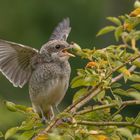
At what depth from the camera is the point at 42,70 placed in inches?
253

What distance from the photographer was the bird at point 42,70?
6316mm

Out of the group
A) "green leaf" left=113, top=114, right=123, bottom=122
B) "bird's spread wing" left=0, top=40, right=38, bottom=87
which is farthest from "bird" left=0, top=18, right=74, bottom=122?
"green leaf" left=113, top=114, right=123, bottom=122

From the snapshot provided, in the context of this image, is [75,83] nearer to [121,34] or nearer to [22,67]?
[121,34]

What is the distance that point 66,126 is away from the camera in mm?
4648

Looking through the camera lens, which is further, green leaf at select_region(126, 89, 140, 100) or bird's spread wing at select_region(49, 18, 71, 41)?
bird's spread wing at select_region(49, 18, 71, 41)

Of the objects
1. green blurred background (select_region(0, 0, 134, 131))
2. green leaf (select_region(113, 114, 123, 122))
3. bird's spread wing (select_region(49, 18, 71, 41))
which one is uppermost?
bird's spread wing (select_region(49, 18, 71, 41))

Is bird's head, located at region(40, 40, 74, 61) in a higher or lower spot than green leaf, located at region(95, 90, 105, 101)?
higher

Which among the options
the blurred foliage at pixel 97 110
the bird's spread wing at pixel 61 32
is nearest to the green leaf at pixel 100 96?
the blurred foliage at pixel 97 110

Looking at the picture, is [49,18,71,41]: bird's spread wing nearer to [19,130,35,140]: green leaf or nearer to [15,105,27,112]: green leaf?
[15,105,27,112]: green leaf

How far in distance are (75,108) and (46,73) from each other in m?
1.52

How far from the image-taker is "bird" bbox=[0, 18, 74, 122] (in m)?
6.32

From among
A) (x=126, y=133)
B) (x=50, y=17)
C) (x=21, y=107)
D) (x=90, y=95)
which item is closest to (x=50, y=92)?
(x=21, y=107)

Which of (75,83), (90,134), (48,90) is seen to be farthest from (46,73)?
(90,134)

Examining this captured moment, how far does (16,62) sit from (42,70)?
19cm
